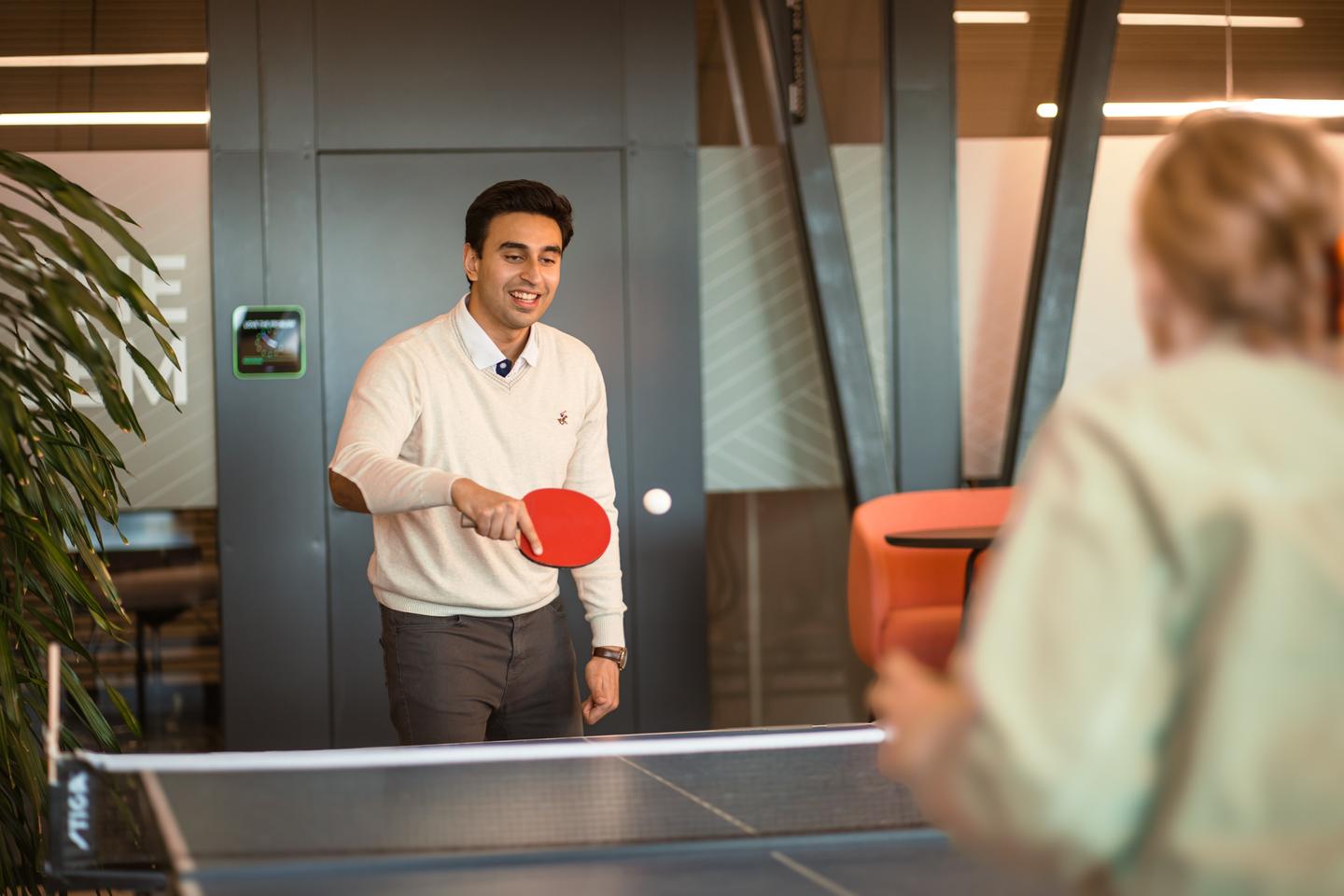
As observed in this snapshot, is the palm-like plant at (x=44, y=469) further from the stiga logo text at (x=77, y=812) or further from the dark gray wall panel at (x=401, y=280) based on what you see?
the dark gray wall panel at (x=401, y=280)

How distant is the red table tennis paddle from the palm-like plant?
0.89 m

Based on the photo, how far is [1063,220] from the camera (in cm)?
493

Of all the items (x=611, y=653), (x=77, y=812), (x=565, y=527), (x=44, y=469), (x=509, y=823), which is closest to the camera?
(x=77, y=812)

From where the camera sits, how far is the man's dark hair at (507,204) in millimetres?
3297

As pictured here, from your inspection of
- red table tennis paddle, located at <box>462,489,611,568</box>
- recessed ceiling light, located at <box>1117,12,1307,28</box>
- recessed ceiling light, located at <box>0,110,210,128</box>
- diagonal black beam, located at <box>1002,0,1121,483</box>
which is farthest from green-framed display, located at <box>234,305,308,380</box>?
recessed ceiling light, located at <box>1117,12,1307,28</box>

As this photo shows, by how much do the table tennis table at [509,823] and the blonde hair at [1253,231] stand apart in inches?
37.5

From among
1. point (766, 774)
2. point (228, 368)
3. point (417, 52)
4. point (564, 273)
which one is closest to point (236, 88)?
point (417, 52)

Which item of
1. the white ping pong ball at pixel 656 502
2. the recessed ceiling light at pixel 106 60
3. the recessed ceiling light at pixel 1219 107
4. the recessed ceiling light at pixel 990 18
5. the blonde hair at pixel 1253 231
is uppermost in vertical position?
the recessed ceiling light at pixel 990 18

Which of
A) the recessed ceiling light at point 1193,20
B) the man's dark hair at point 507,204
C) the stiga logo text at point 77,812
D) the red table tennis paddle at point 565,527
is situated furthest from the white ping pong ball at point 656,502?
the recessed ceiling light at point 1193,20

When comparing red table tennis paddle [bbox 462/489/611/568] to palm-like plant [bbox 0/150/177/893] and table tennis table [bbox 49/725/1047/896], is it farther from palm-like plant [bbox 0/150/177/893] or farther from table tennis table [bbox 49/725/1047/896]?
palm-like plant [bbox 0/150/177/893]

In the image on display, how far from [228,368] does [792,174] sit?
2.15 m

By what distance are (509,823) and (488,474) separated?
1.26 m

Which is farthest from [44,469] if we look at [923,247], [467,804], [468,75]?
[923,247]

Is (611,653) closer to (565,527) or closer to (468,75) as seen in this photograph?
(565,527)
